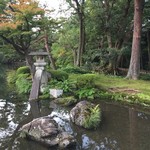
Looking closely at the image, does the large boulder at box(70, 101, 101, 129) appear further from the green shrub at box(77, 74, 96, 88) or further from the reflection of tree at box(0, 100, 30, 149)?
the green shrub at box(77, 74, 96, 88)

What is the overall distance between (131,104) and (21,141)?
6.46 metres

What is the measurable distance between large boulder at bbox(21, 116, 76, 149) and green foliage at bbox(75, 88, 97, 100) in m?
5.92

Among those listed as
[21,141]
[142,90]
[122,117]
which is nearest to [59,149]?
[21,141]

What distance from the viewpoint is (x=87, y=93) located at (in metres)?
14.3

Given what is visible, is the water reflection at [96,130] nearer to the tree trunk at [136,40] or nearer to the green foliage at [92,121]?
the green foliage at [92,121]

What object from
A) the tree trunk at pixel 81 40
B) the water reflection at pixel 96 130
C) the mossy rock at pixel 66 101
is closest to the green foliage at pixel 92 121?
the water reflection at pixel 96 130

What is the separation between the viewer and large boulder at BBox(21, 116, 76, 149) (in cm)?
752

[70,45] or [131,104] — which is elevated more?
[70,45]

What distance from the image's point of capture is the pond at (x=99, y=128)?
304 inches

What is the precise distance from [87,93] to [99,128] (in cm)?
518

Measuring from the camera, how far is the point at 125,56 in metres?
26.0

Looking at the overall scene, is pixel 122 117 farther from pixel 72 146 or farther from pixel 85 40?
pixel 85 40

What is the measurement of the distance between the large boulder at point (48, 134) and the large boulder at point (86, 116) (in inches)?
57.6

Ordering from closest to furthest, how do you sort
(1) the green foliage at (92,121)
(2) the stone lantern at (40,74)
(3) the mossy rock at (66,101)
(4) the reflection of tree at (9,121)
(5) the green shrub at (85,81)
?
(4) the reflection of tree at (9,121) < (1) the green foliage at (92,121) < (3) the mossy rock at (66,101) < (5) the green shrub at (85,81) < (2) the stone lantern at (40,74)
